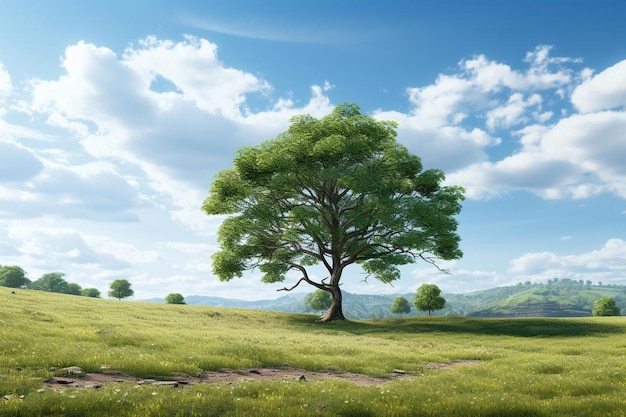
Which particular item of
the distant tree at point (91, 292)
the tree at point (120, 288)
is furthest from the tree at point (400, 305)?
the distant tree at point (91, 292)

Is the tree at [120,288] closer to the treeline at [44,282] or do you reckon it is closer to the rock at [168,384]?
the treeline at [44,282]

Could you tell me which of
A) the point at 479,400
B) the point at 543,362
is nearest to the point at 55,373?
the point at 479,400

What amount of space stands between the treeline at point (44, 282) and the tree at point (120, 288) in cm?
2786

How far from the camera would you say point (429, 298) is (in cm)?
9825

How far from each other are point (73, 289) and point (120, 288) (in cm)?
3969

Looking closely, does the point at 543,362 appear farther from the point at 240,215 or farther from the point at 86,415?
the point at 240,215

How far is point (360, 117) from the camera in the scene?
54688 millimetres

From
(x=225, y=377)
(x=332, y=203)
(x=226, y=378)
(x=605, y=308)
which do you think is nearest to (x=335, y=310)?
(x=332, y=203)

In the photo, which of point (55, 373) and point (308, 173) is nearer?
point (55, 373)

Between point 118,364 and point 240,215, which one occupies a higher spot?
point 240,215

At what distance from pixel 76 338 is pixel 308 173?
3292 centimetres

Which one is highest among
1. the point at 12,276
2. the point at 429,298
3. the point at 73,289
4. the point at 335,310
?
the point at 12,276

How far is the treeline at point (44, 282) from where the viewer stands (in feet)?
481

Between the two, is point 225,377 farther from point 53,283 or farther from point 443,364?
point 53,283
